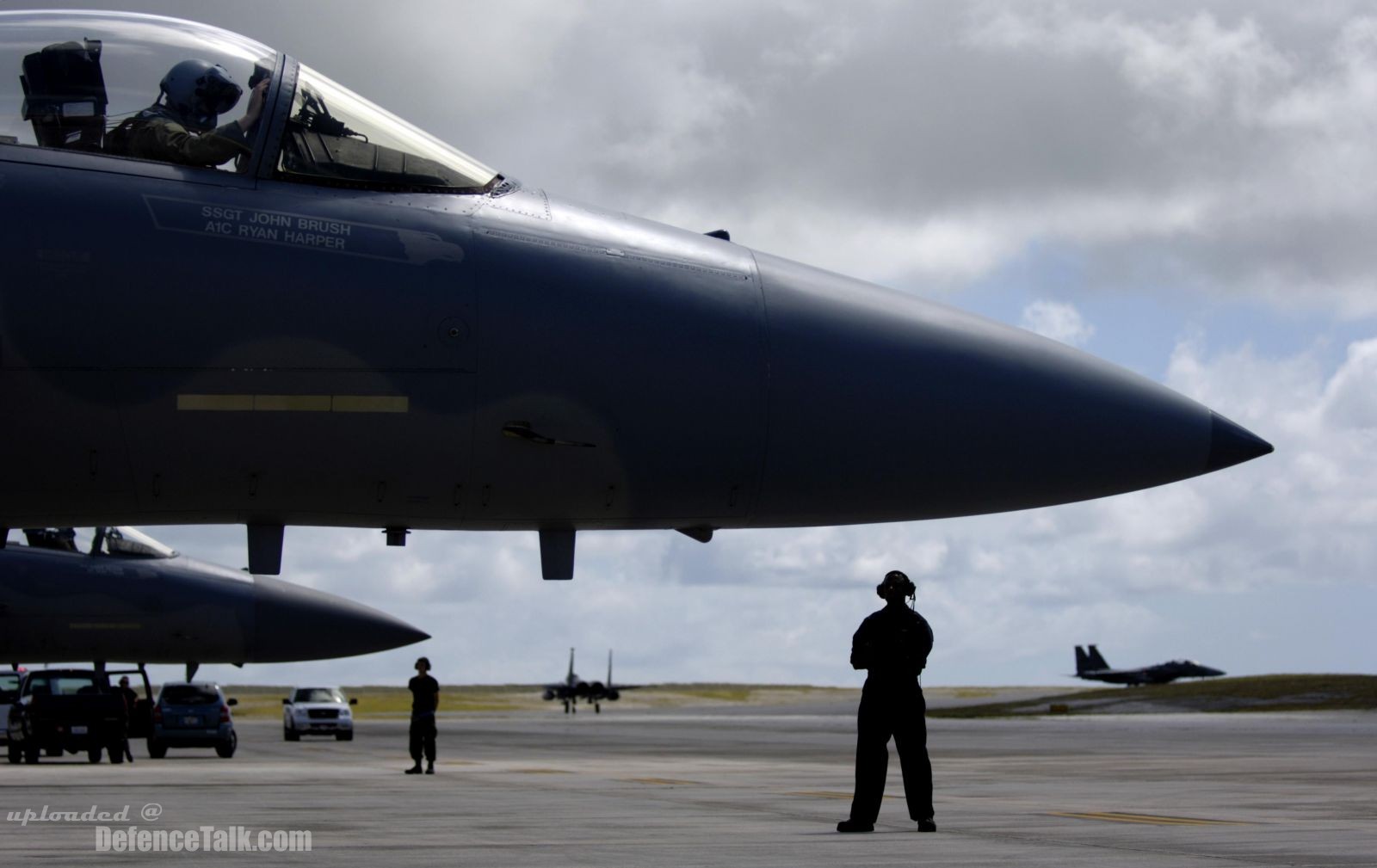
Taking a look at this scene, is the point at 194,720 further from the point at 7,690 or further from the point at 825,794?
the point at 825,794

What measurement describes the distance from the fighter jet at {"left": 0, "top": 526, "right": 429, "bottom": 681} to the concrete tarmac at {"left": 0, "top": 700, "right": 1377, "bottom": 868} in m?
1.86

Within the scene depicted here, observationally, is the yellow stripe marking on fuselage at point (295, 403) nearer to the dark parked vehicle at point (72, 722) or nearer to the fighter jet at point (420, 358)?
the fighter jet at point (420, 358)

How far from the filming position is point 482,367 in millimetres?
6902

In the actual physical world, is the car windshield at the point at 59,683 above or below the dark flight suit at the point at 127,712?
above

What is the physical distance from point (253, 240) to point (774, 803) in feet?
30.4

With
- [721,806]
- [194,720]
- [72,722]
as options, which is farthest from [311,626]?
[721,806]

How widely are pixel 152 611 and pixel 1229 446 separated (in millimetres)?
20806

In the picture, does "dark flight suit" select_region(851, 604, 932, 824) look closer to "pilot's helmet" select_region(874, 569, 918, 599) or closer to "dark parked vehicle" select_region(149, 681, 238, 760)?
"pilot's helmet" select_region(874, 569, 918, 599)

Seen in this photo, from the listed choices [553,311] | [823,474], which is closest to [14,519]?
[553,311]

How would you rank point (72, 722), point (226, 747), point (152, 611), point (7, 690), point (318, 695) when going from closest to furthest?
point (152, 611) → point (72, 722) → point (226, 747) → point (7, 690) → point (318, 695)

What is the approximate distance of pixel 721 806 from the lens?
47.1 ft

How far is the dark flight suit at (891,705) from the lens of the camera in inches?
424

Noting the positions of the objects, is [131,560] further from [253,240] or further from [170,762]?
[253,240]

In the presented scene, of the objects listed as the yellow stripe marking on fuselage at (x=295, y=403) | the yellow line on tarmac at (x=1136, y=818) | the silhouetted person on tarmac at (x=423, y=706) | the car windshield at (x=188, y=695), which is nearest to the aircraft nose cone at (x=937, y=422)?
the yellow stripe marking on fuselage at (x=295, y=403)
